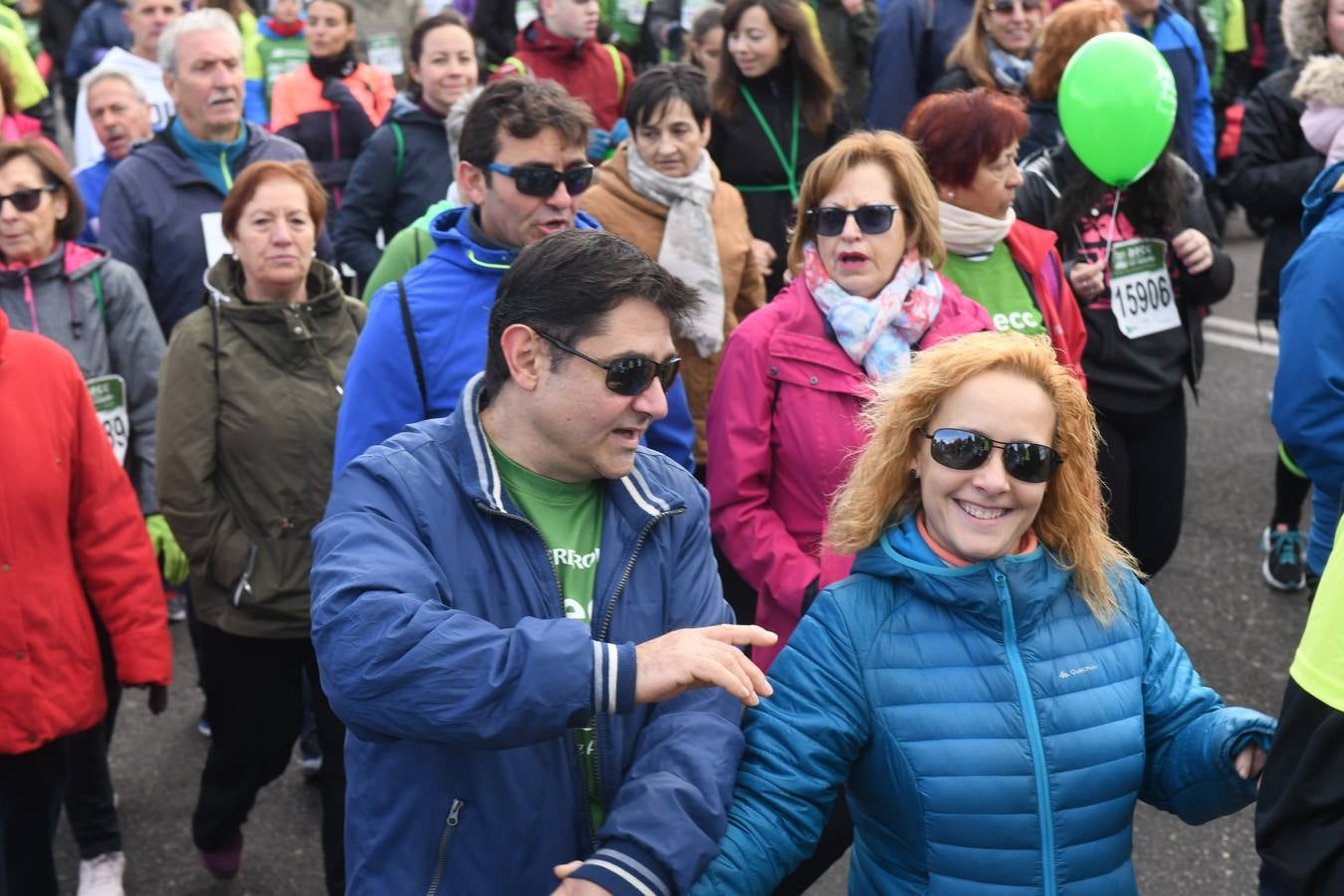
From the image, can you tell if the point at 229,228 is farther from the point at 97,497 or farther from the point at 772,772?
the point at 772,772

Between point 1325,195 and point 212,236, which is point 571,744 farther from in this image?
point 212,236

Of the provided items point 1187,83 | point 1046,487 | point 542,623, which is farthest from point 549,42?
point 542,623

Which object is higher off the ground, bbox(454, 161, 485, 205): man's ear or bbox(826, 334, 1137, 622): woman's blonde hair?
bbox(454, 161, 485, 205): man's ear

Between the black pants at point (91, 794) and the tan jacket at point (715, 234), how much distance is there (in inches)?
74.3

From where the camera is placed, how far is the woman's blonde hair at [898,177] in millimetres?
3736

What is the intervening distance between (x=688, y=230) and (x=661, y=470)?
7.98 feet

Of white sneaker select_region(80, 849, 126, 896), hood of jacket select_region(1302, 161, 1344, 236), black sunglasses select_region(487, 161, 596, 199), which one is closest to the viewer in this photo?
black sunglasses select_region(487, 161, 596, 199)

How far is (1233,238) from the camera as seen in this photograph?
38.7 feet

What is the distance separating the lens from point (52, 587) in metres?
3.65

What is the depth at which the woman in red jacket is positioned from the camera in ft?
11.7

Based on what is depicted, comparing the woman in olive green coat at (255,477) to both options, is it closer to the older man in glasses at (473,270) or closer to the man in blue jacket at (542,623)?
the older man in glasses at (473,270)

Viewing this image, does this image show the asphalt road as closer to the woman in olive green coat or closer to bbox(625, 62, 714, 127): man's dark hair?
the woman in olive green coat

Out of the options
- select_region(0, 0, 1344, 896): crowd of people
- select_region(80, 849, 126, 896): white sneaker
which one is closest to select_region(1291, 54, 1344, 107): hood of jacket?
select_region(0, 0, 1344, 896): crowd of people

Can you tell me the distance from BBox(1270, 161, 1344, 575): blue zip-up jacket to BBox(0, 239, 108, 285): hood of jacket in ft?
11.1
